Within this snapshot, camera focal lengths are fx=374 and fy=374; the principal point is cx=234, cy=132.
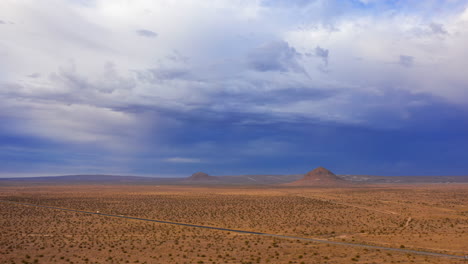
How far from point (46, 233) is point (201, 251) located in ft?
56.6

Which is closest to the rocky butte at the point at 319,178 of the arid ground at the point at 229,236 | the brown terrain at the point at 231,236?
the brown terrain at the point at 231,236

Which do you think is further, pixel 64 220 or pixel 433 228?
pixel 64 220

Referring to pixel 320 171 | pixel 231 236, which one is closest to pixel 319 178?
pixel 320 171

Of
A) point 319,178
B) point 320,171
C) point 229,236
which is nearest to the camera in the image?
point 229,236

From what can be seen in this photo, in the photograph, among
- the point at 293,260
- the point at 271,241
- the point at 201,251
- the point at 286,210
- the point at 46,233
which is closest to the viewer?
the point at 293,260

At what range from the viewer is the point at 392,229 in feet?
123

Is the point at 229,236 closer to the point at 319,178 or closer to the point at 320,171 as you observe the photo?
the point at 319,178

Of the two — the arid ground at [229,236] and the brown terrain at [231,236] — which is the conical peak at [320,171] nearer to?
the brown terrain at [231,236]

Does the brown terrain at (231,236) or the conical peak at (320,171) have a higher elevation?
the conical peak at (320,171)

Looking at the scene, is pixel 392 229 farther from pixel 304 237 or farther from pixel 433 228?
pixel 304 237

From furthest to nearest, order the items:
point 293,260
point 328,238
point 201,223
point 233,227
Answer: point 201,223 < point 233,227 < point 328,238 < point 293,260

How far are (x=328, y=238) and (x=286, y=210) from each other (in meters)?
22.0

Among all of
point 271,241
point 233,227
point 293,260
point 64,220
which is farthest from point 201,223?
point 293,260

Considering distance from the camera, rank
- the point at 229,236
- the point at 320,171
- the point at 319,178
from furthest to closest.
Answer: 1. the point at 320,171
2. the point at 319,178
3. the point at 229,236
